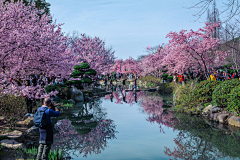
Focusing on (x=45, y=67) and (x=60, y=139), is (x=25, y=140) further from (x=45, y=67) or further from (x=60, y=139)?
(x=45, y=67)

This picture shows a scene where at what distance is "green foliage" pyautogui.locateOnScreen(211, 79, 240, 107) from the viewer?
11477 millimetres

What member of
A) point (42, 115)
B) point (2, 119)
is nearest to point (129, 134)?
point (42, 115)

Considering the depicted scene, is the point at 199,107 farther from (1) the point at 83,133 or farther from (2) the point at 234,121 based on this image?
(1) the point at 83,133

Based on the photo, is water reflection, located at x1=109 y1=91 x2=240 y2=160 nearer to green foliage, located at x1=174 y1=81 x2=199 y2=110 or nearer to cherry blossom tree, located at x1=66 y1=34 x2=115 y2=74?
green foliage, located at x1=174 y1=81 x2=199 y2=110

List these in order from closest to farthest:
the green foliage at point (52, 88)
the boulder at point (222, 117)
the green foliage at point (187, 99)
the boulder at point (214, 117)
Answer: the boulder at point (222, 117)
the boulder at point (214, 117)
the green foliage at point (187, 99)
the green foliage at point (52, 88)

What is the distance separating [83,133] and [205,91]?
25.9 ft

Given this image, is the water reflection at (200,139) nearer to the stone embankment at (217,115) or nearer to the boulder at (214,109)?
the stone embankment at (217,115)

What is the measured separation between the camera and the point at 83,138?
904 centimetres

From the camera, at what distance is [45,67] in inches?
503

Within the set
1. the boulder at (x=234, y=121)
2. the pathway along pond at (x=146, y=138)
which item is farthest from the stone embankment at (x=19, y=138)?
the boulder at (x=234, y=121)

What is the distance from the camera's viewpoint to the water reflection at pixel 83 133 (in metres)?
7.85

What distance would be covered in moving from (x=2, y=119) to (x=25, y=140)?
8.74ft

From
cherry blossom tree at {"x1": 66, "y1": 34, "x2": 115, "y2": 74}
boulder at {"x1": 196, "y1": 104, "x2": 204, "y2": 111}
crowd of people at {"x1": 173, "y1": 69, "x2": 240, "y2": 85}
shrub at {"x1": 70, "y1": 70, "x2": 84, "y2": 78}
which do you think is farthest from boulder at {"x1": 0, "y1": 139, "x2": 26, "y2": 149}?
cherry blossom tree at {"x1": 66, "y1": 34, "x2": 115, "y2": 74}

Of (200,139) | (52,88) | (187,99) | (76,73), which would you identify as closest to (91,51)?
(76,73)
